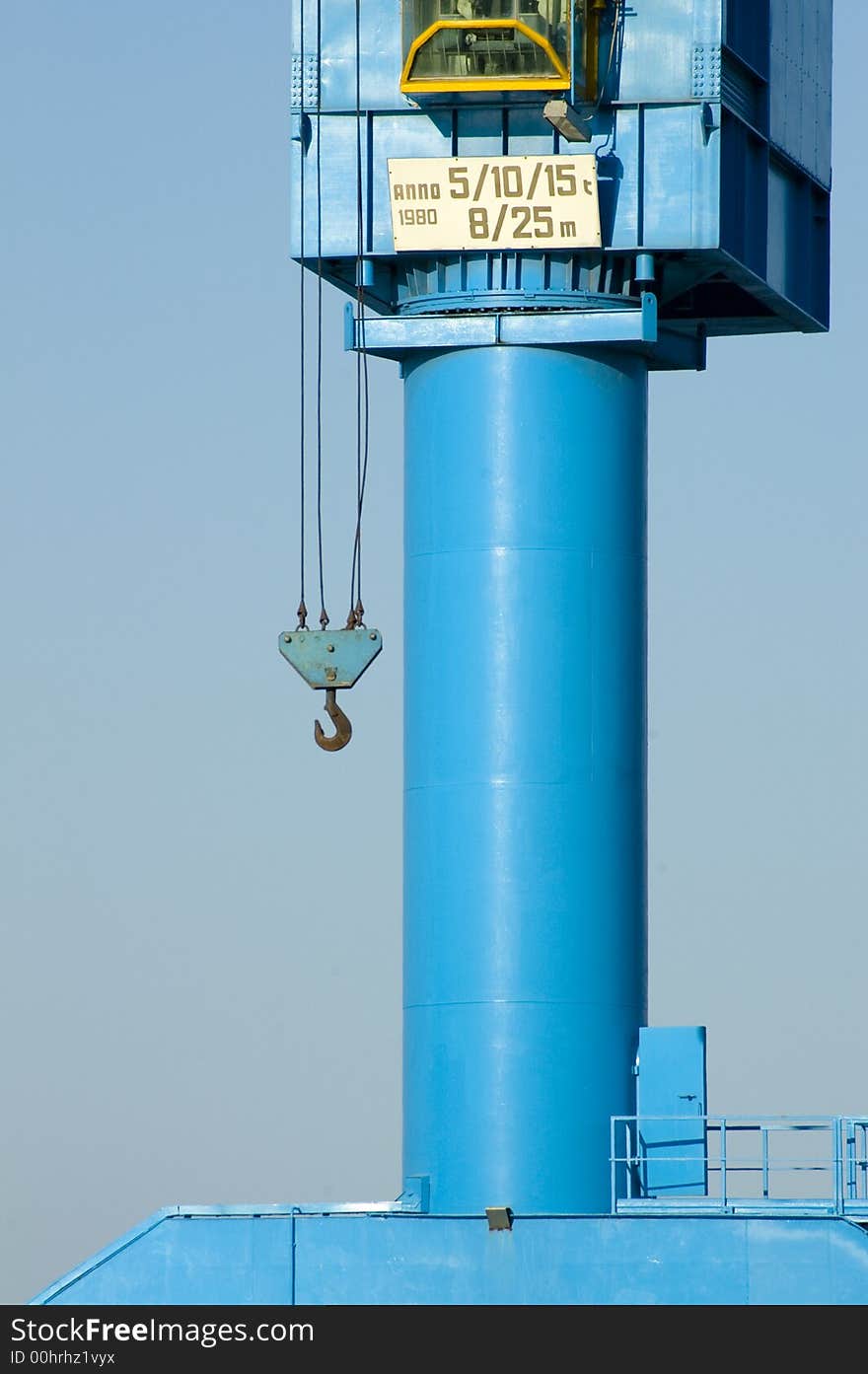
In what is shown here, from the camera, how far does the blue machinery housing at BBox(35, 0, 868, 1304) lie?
2124 inches

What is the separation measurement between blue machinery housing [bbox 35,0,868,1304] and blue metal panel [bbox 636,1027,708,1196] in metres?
0.04

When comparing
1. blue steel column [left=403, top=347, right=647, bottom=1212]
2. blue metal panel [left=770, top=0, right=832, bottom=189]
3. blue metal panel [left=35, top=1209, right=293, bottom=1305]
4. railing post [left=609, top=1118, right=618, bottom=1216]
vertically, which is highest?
blue metal panel [left=770, top=0, right=832, bottom=189]

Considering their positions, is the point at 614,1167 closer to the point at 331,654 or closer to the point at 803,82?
the point at 331,654

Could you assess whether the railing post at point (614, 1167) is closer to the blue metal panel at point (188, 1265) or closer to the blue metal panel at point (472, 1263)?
the blue metal panel at point (472, 1263)

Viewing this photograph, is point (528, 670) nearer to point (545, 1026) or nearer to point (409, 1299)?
point (545, 1026)

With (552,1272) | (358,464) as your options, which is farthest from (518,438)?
(552,1272)

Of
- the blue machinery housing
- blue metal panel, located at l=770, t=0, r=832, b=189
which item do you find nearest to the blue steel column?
the blue machinery housing

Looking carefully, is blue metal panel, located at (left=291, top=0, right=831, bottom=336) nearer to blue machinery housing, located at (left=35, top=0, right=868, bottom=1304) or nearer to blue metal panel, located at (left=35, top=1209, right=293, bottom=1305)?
blue machinery housing, located at (left=35, top=0, right=868, bottom=1304)

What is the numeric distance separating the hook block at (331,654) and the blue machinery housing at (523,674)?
31.8 inches

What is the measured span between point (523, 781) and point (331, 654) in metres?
3.02

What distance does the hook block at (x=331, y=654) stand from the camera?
56.0 meters

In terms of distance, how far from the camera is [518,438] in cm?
5597

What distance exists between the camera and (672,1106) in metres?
55.6

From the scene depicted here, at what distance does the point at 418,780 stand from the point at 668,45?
10.2 m
